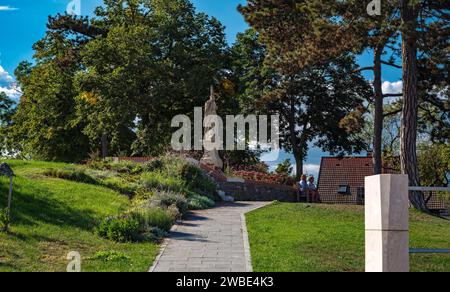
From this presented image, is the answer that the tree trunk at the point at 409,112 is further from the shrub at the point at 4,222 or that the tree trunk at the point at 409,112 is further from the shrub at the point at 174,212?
the shrub at the point at 4,222

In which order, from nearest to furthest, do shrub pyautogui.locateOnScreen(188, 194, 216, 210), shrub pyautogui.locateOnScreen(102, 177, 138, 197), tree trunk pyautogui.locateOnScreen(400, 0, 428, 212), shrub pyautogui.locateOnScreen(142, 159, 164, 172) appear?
shrub pyautogui.locateOnScreen(102, 177, 138, 197)
shrub pyautogui.locateOnScreen(188, 194, 216, 210)
tree trunk pyautogui.locateOnScreen(400, 0, 428, 212)
shrub pyautogui.locateOnScreen(142, 159, 164, 172)

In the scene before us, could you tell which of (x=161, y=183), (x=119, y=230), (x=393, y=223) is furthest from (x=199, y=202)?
(x=393, y=223)

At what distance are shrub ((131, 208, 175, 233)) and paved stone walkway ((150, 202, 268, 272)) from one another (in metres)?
0.27

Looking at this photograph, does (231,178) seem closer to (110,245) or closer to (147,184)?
(147,184)

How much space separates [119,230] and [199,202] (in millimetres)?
7111

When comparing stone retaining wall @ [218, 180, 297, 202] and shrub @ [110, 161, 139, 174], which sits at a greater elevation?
shrub @ [110, 161, 139, 174]

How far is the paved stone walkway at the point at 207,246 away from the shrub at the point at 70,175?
14.0ft

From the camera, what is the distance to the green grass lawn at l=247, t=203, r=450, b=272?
9.25 meters

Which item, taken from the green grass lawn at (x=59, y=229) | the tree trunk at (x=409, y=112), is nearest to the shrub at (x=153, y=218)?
the green grass lawn at (x=59, y=229)

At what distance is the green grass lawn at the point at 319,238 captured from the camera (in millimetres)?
9250

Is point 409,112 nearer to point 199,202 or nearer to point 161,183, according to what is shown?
point 199,202

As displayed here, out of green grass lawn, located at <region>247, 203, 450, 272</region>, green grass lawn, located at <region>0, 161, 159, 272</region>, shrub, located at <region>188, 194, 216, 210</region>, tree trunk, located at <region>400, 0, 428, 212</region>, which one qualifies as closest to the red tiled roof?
tree trunk, located at <region>400, 0, 428, 212</region>

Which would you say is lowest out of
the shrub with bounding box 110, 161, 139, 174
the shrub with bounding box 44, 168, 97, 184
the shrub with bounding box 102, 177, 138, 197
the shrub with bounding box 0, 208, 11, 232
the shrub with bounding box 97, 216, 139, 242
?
the shrub with bounding box 97, 216, 139, 242

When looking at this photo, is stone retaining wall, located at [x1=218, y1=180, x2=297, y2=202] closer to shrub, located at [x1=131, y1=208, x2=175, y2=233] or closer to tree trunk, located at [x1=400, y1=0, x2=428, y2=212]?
tree trunk, located at [x1=400, y1=0, x2=428, y2=212]
